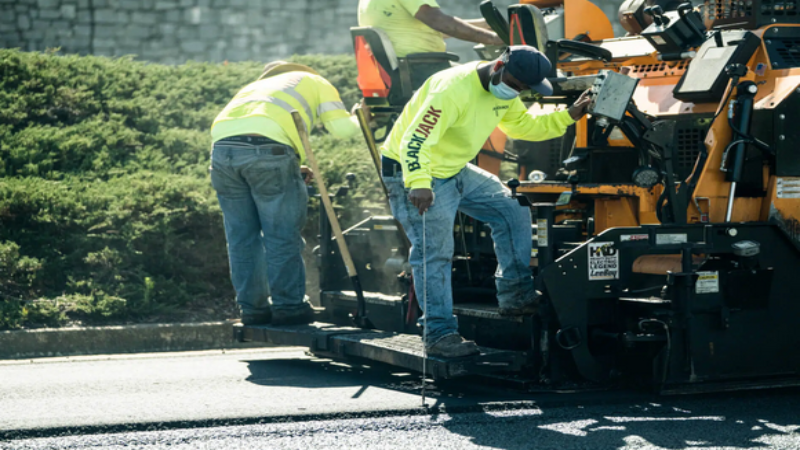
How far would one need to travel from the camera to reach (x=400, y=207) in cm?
589

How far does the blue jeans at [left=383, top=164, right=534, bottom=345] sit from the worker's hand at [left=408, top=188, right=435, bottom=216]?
0.83ft

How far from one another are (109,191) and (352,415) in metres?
5.64

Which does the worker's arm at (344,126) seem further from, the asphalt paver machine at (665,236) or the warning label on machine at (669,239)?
the warning label on machine at (669,239)

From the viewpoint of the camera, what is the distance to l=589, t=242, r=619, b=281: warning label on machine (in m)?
5.57

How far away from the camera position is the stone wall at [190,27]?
16.8 meters

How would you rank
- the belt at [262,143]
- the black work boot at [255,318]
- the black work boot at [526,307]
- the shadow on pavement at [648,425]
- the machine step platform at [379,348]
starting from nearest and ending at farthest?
the shadow on pavement at [648,425]
the machine step platform at [379,348]
the black work boot at [526,307]
the belt at [262,143]
the black work boot at [255,318]

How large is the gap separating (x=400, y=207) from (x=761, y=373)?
2.18 m

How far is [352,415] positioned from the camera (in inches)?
203

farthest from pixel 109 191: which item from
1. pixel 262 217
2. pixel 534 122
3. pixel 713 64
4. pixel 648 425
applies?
pixel 648 425

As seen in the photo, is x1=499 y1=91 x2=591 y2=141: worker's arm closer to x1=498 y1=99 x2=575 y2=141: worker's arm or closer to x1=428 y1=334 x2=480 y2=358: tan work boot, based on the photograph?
x1=498 y1=99 x2=575 y2=141: worker's arm

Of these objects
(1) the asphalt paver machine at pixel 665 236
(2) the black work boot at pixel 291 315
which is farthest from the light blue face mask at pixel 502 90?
(2) the black work boot at pixel 291 315

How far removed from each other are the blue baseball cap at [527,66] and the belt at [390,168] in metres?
0.85

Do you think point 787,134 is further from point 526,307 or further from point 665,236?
point 526,307

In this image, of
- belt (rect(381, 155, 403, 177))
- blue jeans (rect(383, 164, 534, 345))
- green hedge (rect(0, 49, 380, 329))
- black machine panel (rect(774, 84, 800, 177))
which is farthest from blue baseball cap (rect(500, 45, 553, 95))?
green hedge (rect(0, 49, 380, 329))
